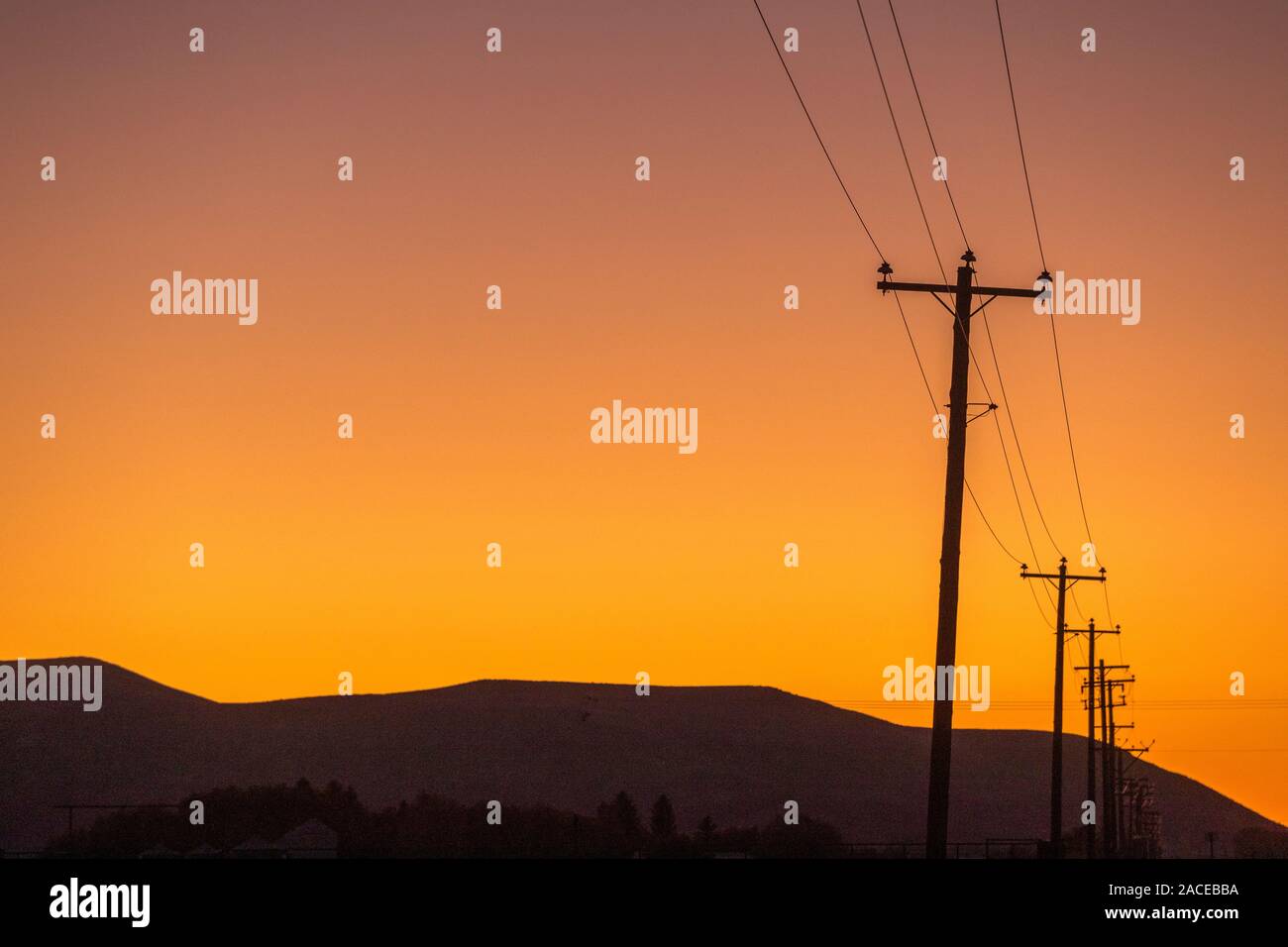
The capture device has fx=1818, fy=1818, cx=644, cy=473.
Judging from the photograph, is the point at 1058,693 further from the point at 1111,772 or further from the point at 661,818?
the point at 661,818

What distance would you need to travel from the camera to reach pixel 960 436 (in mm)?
27281

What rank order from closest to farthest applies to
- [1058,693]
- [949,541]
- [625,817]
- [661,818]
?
[949,541], [1058,693], [661,818], [625,817]

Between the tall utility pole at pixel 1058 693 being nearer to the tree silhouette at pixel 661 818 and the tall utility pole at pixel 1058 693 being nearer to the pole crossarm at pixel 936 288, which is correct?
the pole crossarm at pixel 936 288

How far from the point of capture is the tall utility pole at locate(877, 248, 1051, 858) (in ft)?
85.8

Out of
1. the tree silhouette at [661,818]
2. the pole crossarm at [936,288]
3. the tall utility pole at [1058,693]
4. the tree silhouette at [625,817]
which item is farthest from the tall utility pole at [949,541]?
the tree silhouette at [661,818]

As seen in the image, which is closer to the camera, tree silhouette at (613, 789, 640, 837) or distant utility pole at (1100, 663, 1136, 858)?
distant utility pole at (1100, 663, 1136, 858)

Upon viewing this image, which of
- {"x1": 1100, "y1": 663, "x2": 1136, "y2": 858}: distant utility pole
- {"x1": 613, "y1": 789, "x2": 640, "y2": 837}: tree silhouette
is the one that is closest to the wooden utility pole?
{"x1": 1100, "y1": 663, "x2": 1136, "y2": 858}: distant utility pole

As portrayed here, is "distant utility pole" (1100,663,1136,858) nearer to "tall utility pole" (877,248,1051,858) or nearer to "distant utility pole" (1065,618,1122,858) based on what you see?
"distant utility pole" (1065,618,1122,858)

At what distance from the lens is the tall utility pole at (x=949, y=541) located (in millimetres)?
26141

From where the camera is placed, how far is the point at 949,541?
2686 cm

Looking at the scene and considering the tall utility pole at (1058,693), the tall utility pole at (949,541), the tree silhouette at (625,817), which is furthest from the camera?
the tree silhouette at (625,817)

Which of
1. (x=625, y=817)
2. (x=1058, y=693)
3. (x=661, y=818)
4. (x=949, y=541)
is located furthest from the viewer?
(x=625, y=817)

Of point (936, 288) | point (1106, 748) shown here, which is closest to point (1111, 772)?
point (1106, 748)

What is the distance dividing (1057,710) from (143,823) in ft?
439
